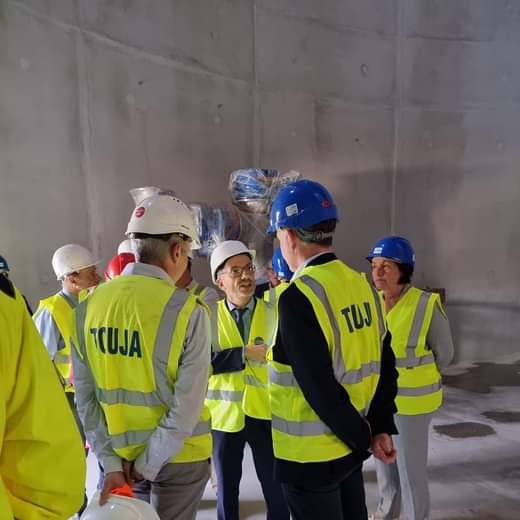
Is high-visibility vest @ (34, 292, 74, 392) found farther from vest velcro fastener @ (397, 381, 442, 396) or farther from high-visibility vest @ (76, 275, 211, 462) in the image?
vest velcro fastener @ (397, 381, 442, 396)

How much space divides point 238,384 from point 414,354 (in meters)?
0.96

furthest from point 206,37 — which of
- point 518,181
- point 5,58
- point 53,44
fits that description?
point 518,181

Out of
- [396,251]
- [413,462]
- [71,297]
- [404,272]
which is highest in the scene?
[396,251]

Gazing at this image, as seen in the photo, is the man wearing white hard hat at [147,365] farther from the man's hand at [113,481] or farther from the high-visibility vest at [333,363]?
the high-visibility vest at [333,363]

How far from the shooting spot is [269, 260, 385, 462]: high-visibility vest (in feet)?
5.07

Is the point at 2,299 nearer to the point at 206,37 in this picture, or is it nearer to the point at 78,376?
the point at 78,376

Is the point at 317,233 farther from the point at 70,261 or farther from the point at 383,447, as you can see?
the point at 70,261

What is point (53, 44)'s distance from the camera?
3.89m

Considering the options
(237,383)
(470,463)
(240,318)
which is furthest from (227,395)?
(470,463)

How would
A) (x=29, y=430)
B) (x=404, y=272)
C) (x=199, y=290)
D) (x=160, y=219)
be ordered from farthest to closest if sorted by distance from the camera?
(x=199, y=290) < (x=404, y=272) < (x=160, y=219) < (x=29, y=430)

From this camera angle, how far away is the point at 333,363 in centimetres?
156

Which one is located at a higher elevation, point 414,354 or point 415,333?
point 415,333

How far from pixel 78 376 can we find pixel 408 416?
1.72 m

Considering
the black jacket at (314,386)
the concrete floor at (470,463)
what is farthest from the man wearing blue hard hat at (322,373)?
the concrete floor at (470,463)
